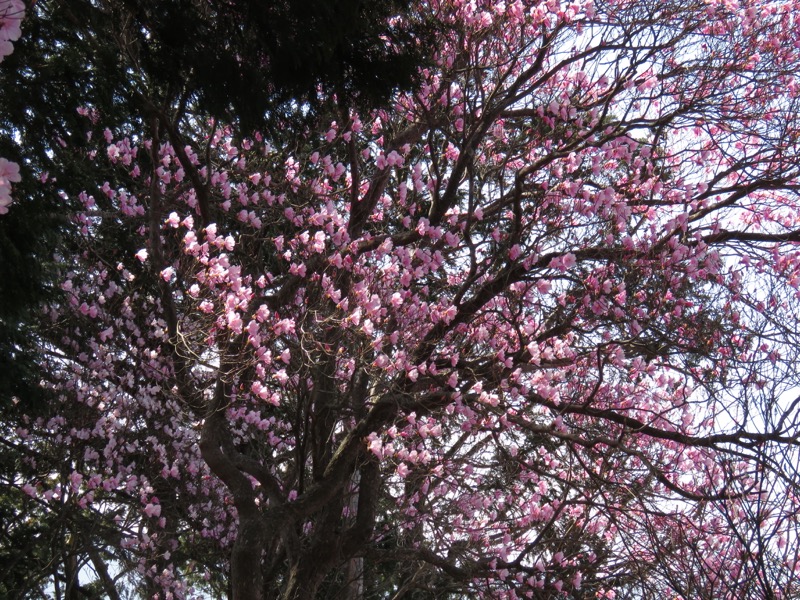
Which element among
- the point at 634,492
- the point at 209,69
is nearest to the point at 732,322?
the point at 634,492

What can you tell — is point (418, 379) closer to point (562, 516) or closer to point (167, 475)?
point (562, 516)

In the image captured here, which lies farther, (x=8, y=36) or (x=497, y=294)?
(x=497, y=294)

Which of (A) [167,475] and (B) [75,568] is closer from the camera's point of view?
(A) [167,475]

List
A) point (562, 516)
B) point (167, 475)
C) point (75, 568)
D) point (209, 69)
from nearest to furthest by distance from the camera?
point (209, 69)
point (562, 516)
point (167, 475)
point (75, 568)

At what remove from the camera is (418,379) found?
20.4ft

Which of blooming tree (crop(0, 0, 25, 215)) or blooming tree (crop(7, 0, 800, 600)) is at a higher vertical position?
blooming tree (crop(7, 0, 800, 600))

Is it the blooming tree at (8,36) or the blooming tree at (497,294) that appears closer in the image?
the blooming tree at (8,36)

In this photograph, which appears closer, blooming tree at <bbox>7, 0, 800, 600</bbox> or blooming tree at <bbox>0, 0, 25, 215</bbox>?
blooming tree at <bbox>0, 0, 25, 215</bbox>

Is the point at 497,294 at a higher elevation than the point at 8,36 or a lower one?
higher

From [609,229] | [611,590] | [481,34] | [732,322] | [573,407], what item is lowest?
[611,590]

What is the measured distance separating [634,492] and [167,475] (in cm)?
557

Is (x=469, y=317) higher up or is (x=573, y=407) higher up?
(x=469, y=317)

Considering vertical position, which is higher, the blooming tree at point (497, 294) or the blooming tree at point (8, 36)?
the blooming tree at point (497, 294)

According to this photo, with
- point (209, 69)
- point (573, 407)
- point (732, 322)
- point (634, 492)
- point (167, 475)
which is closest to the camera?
point (209, 69)
